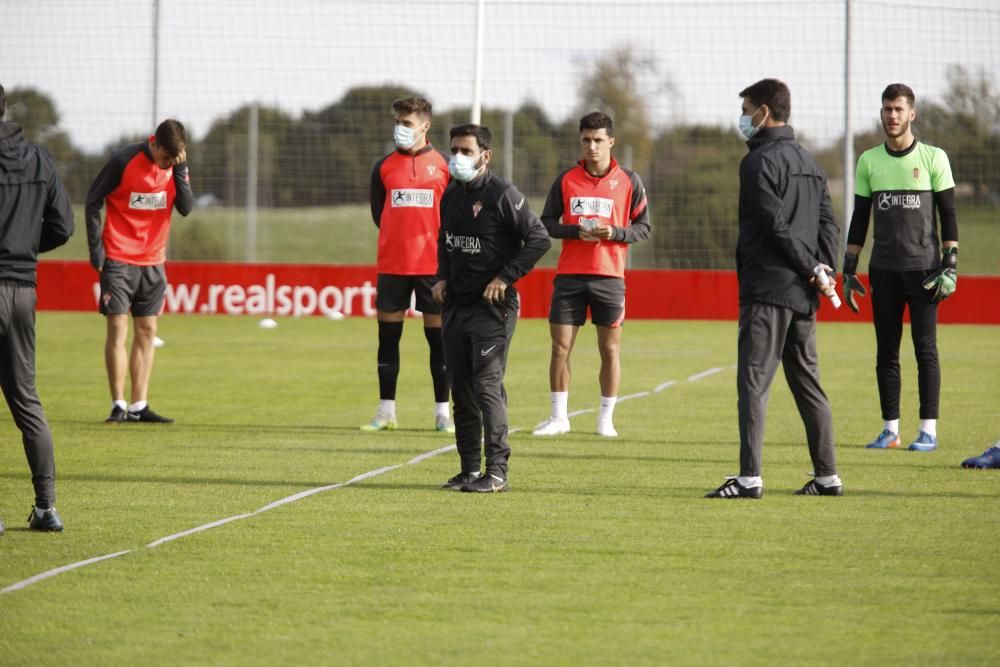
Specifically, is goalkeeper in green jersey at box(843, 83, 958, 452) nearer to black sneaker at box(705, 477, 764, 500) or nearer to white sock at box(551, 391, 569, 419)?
white sock at box(551, 391, 569, 419)

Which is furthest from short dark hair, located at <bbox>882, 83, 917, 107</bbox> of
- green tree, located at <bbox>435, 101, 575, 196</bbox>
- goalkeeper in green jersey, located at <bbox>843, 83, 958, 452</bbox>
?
green tree, located at <bbox>435, 101, 575, 196</bbox>

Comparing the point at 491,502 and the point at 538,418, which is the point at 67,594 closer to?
the point at 491,502

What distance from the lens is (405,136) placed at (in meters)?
10.7

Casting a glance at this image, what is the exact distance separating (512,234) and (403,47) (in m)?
16.7

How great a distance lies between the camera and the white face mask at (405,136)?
35.1ft

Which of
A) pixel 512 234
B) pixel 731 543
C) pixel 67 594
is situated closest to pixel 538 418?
pixel 512 234

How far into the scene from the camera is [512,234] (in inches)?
332

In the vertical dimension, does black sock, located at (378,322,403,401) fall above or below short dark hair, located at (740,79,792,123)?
below

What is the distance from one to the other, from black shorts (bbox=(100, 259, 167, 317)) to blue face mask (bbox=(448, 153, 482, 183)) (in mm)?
4030

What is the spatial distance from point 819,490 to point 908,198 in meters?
2.74

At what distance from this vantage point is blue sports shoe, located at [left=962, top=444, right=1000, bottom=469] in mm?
9250

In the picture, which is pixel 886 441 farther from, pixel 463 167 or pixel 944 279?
pixel 463 167

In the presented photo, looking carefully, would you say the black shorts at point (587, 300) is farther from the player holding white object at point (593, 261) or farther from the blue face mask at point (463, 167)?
the blue face mask at point (463, 167)

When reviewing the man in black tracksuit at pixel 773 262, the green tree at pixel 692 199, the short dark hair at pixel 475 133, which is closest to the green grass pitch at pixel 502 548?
the man in black tracksuit at pixel 773 262
